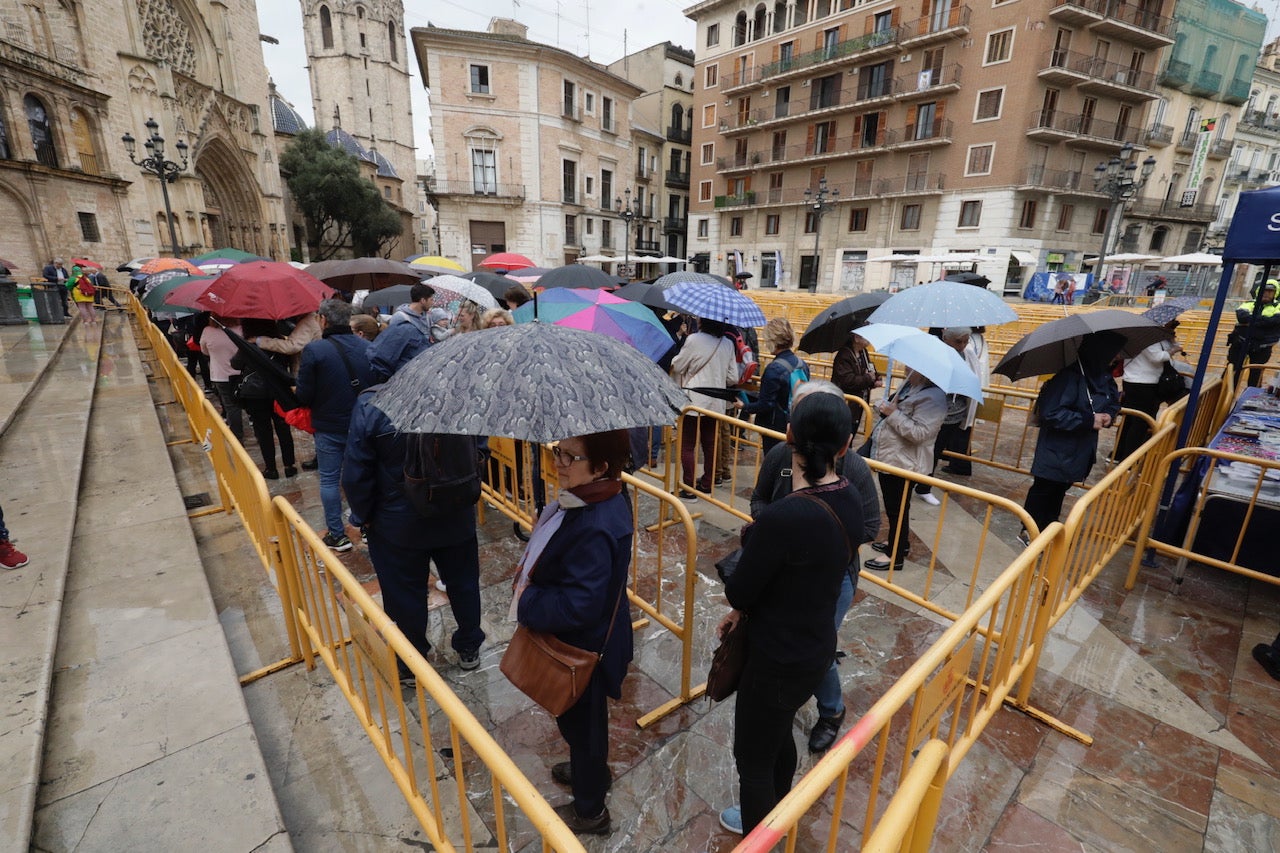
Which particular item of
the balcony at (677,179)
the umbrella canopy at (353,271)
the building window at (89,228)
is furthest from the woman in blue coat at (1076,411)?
the balcony at (677,179)

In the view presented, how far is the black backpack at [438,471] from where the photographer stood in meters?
2.53

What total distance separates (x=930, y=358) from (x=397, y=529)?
10.2 feet

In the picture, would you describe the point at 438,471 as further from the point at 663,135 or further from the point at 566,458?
the point at 663,135

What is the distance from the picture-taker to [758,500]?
8.31 feet

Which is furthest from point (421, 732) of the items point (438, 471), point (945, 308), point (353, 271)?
point (353, 271)

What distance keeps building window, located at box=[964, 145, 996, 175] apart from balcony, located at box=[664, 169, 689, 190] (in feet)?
79.9

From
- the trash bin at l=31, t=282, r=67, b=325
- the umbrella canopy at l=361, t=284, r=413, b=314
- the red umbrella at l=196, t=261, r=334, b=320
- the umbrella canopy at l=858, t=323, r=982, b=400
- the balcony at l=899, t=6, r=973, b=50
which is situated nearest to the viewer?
the umbrella canopy at l=858, t=323, r=982, b=400

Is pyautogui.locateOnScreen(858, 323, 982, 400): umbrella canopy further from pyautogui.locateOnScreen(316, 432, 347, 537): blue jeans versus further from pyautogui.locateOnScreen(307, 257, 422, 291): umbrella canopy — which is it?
pyautogui.locateOnScreen(307, 257, 422, 291): umbrella canopy

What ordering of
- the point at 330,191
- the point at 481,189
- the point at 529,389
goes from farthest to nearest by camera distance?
the point at 330,191 → the point at 481,189 → the point at 529,389

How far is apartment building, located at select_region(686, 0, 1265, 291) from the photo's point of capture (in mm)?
28406

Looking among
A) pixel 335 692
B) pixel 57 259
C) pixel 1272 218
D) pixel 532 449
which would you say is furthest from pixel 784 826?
pixel 57 259

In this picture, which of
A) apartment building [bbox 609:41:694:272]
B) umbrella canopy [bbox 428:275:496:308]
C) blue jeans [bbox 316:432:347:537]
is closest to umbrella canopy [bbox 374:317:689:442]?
blue jeans [bbox 316:432:347:537]

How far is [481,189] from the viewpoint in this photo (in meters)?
36.0

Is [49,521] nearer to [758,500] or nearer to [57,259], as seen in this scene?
[758,500]
